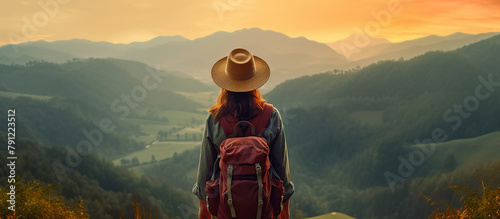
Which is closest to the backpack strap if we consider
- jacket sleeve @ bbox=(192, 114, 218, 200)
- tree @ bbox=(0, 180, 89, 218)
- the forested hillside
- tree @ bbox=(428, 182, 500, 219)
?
jacket sleeve @ bbox=(192, 114, 218, 200)

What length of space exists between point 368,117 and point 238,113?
186535 mm

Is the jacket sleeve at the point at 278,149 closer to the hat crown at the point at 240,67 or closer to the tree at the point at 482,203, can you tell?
the hat crown at the point at 240,67

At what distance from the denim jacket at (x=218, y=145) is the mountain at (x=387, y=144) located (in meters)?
112

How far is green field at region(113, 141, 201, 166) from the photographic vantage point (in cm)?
16068

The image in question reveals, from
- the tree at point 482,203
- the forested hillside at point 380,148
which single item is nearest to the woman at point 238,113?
the tree at point 482,203

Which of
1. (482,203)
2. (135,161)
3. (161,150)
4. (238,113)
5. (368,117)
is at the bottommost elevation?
(482,203)

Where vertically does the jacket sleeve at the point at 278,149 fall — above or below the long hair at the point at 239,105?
below

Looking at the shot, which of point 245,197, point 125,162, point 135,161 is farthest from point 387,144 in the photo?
point 245,197

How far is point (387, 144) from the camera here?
15850cm

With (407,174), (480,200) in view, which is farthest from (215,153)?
(407,174)

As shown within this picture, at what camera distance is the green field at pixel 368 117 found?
17884 cm

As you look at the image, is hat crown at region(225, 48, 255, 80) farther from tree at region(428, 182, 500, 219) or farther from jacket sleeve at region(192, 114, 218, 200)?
tree at region(428, 182, 500, 219)

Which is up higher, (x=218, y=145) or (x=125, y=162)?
(x=218, y=145)

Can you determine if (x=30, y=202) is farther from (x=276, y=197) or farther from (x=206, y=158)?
(x=276, y=197)
